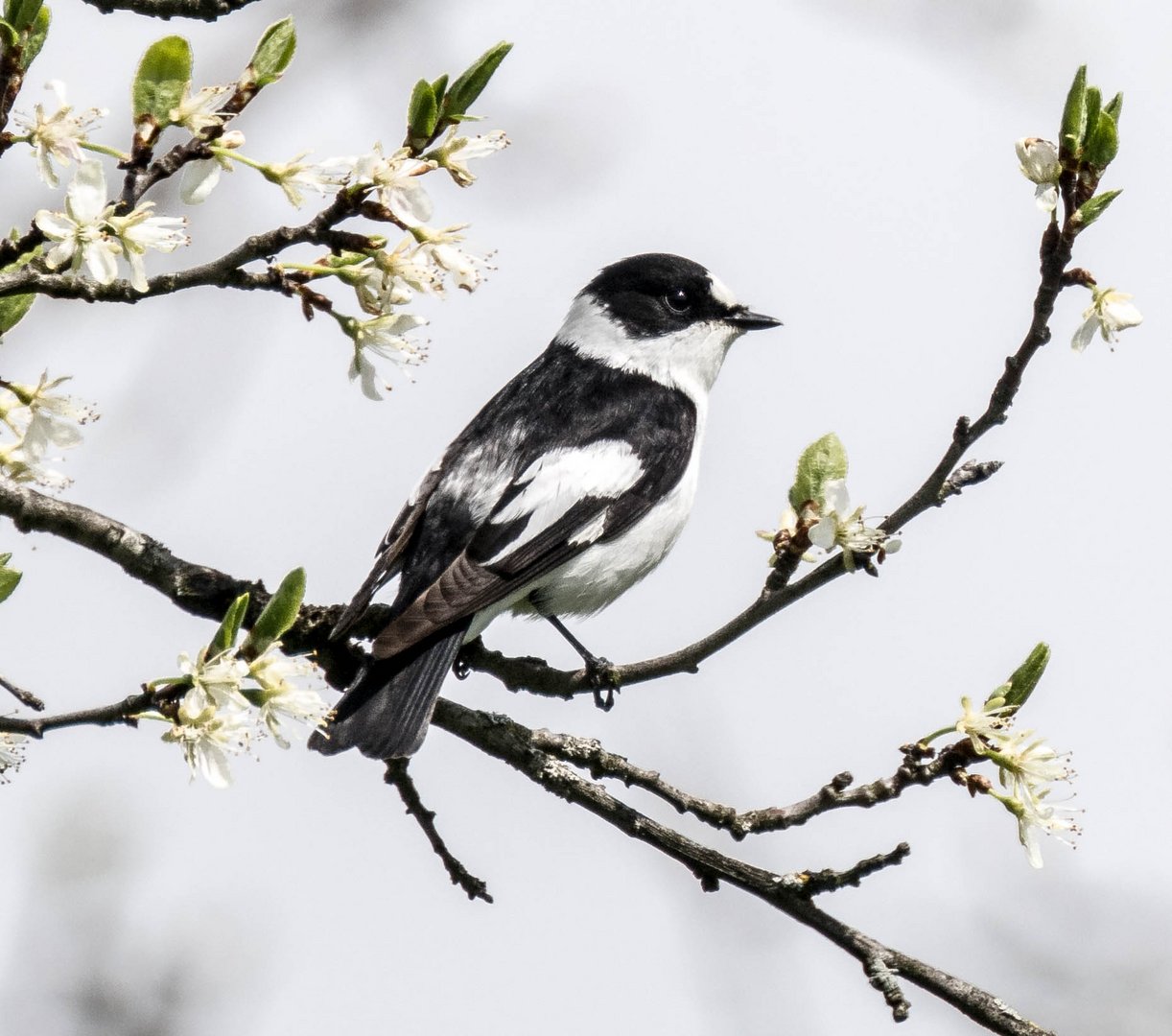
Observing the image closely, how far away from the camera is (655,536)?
5320 mm

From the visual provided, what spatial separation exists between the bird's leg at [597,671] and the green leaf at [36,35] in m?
1.91

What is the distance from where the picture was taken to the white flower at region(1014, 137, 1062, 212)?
265 cm

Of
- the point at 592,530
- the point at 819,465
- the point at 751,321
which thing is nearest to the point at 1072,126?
the point at 819,465

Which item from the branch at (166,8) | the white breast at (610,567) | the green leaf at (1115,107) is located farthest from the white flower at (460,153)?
the white breast at (610,567)

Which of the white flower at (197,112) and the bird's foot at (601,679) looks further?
the bird's foot at (601,679)

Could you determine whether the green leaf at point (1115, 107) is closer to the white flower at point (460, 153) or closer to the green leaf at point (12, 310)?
the white flower at point (460, 153)

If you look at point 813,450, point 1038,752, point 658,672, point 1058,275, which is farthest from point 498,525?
point 1058,275

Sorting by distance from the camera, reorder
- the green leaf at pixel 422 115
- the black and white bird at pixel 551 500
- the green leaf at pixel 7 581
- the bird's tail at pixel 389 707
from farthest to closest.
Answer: the black and white bird at pixel 551 500
the bird's tail at pixel 389 707
the green leaf at pixel 7 581
the green leaf at pixel 422 115

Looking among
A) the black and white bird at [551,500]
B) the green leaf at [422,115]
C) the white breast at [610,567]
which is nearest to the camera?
the green leaf at [422,115]

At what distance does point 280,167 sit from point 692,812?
1.72m

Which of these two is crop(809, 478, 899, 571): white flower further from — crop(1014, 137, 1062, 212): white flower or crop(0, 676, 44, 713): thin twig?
crop(0, 676, 44, 713): thin twig

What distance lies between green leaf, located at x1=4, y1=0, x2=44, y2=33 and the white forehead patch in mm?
4044

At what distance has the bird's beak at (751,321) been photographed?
629 cm

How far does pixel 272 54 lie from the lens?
278 centimetres
